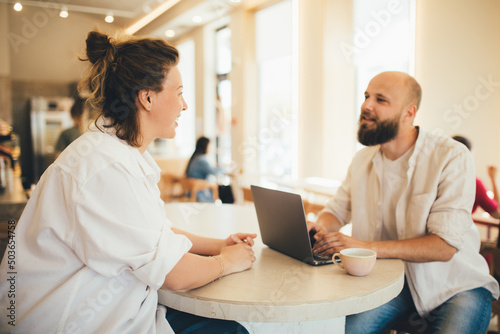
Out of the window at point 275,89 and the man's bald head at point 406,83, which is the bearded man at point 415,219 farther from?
the window at point 275,89

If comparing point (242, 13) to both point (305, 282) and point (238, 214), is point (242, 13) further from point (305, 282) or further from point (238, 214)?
point (305, 282)

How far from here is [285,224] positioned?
1.36 meters

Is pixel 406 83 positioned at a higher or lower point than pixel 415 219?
higher

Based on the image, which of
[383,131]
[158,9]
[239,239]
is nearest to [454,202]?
[383,131]

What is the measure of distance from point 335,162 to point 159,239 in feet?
14.0

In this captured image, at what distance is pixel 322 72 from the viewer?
4.91 m

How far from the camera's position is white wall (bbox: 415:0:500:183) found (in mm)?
3447

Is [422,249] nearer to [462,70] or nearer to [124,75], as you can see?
[124,75]

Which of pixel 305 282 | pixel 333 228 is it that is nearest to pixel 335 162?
pixel 333 228

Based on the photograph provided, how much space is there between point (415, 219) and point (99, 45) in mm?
1277

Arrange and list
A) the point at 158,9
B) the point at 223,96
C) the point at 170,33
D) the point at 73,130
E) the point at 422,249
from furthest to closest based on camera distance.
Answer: the point at 170,33 < the point at 223,96 < the point at 158,9 < the point at 73,130 < the point at 422,249

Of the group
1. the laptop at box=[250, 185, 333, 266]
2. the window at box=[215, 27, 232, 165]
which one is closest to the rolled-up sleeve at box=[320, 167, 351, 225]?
the laptop at box=[250, 185, 333, 266]

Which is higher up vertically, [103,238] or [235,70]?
[235,70]

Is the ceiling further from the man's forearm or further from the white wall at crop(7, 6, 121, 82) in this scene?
the man's forearm
